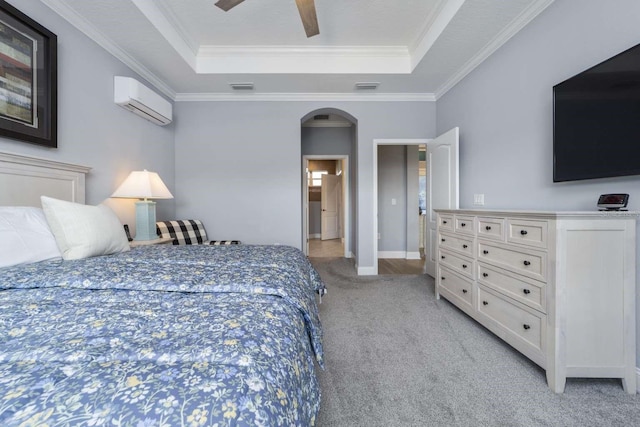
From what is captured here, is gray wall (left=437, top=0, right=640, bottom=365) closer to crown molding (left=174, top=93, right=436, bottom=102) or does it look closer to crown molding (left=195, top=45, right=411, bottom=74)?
crown molding (left=174, top=93, right=436, bottom=102)

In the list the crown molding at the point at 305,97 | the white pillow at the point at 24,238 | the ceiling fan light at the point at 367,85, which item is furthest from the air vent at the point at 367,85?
the white pillow at the point at 24,238

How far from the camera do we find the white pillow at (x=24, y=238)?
4.57 ft

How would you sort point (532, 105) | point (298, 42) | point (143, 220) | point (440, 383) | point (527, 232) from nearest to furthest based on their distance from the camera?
point (440, 383) → point (527, 232) → point (532, 105) → point (143, 220) → point (298, 42)

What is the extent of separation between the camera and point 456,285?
2.56 metres

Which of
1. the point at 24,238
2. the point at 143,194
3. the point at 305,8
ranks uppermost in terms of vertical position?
the point at 305,8

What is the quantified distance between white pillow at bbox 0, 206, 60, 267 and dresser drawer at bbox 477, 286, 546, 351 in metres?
2.82

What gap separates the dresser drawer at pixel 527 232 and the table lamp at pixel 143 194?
304 cm

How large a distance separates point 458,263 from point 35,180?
3.39m

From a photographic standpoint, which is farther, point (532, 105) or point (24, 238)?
point (532, 105)

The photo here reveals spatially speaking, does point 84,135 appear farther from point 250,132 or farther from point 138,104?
point 250,132

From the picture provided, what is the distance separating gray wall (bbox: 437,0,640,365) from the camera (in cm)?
167

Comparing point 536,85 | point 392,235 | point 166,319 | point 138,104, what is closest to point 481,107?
point 536,85

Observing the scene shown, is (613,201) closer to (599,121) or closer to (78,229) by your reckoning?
(599,121)

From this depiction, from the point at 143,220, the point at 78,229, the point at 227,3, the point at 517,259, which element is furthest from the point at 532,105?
the point at 143,220
